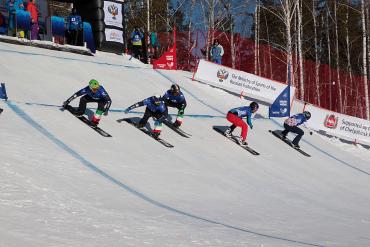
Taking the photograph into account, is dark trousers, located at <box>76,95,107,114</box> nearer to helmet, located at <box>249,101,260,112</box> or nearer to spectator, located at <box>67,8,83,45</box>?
helmet, located at <box>249,101,260,112</box>

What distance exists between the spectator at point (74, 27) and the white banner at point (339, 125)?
8839 millimetres

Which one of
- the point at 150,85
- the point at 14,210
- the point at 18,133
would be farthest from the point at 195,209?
the point at 150,85

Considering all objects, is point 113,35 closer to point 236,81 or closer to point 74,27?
point 74,27

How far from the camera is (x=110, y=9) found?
77.2ft

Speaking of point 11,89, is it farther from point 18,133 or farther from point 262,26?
point 262,26

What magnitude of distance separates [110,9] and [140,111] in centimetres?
956

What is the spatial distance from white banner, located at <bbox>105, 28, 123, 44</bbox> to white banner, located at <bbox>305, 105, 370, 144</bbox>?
8.44 meters

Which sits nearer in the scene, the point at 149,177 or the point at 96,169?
the point at 96,169

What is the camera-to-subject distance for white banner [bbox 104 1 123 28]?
23312 mm

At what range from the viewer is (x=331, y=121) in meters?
20.0

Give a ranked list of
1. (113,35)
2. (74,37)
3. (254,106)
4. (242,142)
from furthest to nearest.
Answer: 1. (113,35)
2. (74,37)
3. (254,106)
4. (242,142)

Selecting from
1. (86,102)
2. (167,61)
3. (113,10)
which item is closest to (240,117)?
(86,102)

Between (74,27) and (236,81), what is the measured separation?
6405mm

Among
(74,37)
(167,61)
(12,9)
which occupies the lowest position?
(167,61)
